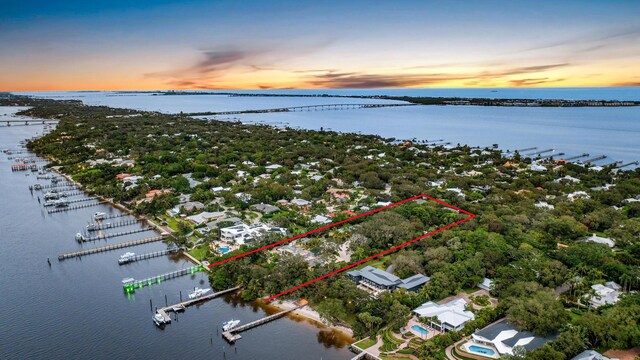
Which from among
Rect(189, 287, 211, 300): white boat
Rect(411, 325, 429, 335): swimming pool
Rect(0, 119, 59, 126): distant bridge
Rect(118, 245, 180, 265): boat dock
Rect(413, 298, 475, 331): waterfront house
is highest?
Rect(0, 119, 59, 126): distant bridge

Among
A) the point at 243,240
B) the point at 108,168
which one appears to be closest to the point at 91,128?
the point at 108,168

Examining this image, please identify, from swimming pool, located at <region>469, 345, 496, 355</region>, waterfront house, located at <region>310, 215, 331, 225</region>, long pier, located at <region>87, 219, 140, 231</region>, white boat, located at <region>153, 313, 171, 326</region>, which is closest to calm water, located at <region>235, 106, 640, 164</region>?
waterfront house, located at <region>310, 215, 331, 225</region>

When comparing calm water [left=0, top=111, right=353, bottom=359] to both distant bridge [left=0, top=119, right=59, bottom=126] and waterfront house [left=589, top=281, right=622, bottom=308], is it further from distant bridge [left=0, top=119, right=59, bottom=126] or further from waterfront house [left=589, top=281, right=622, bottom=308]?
distant bridge [left=0, top=119, right=59, bottom=126]

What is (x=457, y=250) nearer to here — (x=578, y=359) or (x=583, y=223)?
(x=578, y=359)

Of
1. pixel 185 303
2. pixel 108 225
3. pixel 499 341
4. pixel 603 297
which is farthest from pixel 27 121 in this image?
pixel 603 297

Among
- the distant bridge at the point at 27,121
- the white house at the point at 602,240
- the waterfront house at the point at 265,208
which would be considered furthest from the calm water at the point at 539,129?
the distant bridge at the point at 27,121

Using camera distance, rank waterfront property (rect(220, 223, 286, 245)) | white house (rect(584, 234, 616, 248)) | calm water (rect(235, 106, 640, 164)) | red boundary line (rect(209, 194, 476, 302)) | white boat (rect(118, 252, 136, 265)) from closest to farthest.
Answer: red boundary line (rect(209, 194, 476, 302)) < white house (rect(584, 234, 616, 248)) < white boat (rect(118, 252, 136, 265)) < waterfront property (rect(220, 223, 286, 245)) < calm water (rect(235, 106, 640, 164))

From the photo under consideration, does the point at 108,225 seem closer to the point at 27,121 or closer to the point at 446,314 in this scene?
the point at 446,314
